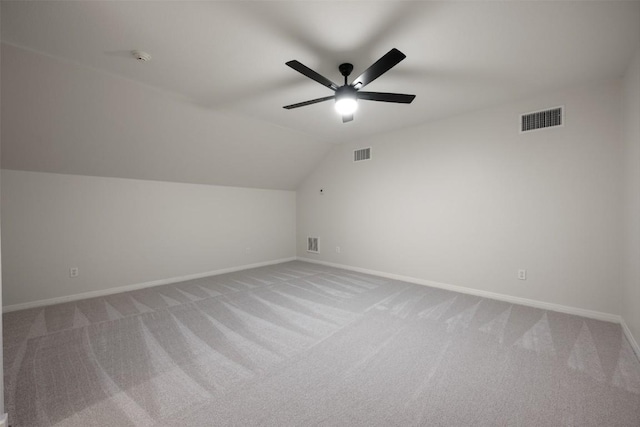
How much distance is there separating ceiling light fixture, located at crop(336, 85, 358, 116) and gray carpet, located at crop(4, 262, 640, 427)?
228 cm

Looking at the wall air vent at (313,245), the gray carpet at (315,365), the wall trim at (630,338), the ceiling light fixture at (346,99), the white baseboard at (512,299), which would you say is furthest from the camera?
the wall air vent at (313,245)

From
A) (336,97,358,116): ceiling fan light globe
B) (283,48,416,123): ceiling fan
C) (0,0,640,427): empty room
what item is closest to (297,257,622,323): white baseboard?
(0,0,640,427): empty room

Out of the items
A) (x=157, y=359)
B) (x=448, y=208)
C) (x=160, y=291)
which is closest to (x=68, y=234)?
(x=160, y=291)

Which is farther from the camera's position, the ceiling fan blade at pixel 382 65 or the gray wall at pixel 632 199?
the gray wall at pixel 632 199

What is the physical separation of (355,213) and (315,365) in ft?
11.6

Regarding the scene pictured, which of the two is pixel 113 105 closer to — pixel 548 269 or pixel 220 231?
pixel 220 231

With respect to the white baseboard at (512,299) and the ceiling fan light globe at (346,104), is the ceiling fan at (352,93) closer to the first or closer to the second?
the ceiling fan light globe at (346,104)

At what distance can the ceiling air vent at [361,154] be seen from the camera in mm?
5109

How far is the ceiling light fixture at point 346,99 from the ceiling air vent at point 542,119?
2529 mm

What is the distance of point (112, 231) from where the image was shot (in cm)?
401

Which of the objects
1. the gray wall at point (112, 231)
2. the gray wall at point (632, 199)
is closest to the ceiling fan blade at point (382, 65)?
the gray wall at point (632, 199)

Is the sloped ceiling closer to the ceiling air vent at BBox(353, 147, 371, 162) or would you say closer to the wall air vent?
the ceiling air vent at BBox(353, 147, 371, 162)

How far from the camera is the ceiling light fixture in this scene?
7.90 feet

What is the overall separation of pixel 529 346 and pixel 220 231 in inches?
197
